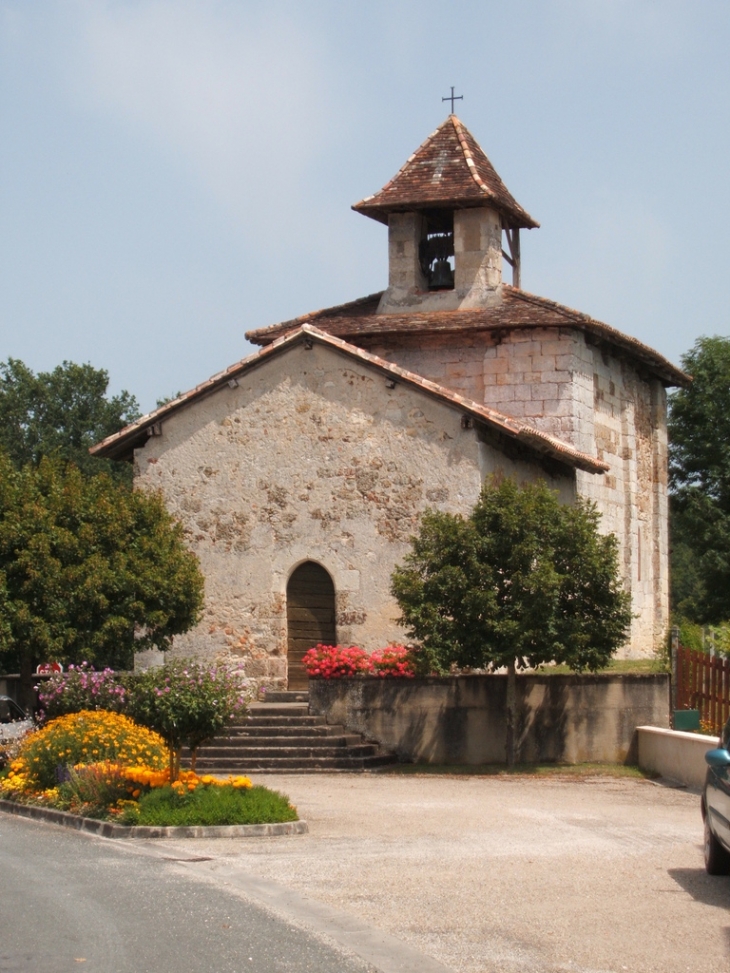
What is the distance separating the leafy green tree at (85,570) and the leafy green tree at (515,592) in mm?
5076

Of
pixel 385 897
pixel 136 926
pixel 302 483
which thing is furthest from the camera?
pixel 302 483

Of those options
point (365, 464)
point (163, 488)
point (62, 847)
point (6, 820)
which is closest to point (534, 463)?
point (365, 464)

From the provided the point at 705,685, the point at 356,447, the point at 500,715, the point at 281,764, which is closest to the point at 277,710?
the point at 281,764

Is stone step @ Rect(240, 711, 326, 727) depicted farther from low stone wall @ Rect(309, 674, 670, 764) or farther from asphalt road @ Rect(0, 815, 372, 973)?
asphalt road @ Rect(0, 815, 372, 973)

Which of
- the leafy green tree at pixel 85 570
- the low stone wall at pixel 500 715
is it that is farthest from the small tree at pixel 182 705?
the leafy green tree at pixel 85 570

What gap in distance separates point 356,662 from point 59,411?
39.5 metres

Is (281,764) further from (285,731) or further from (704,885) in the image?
(704,885)

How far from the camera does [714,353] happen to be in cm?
4450

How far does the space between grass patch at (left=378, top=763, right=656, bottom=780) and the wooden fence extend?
48.4 inches

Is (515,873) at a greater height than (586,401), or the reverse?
(586,401)

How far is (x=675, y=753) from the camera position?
2009cm

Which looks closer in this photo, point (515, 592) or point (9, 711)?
point (515, 592)

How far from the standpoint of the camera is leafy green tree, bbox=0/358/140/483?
59125 mm

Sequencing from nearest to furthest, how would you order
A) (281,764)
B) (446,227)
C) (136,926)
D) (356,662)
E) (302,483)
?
(136,926)
(281,764)
(356,662)
(302,483)
(446,227)
